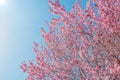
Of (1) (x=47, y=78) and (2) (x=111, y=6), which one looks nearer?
(2) (x=111, y=6)

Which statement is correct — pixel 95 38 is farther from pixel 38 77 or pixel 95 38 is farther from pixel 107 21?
pixel 38 77

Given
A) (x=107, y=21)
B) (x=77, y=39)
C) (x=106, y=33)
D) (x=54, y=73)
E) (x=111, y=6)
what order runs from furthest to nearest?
(x=77, y=39), (x=54, y=73), (x=106, y=33), (x=111, y=6), (x=107, y=21)

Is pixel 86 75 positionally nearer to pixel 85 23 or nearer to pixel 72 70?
pixel 72 70

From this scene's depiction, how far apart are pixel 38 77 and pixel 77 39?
1.93 metres

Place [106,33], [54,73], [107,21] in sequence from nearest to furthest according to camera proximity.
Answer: [107,21] < [106,33] < [54,73]

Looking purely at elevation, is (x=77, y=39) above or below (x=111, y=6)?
above

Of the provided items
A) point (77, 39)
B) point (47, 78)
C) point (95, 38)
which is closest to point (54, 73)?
point (47, 78)

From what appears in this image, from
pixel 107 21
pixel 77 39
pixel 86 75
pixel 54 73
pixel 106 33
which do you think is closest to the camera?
pixel 107 21

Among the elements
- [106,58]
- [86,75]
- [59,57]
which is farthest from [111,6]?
[59,57]

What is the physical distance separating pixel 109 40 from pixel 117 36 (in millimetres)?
326

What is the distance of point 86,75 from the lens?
7469 millimetres

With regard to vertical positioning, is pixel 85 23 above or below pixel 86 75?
above

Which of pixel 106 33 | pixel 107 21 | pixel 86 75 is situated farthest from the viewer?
pixel 86 75

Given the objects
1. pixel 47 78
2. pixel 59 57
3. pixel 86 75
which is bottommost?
pixel 86 75
